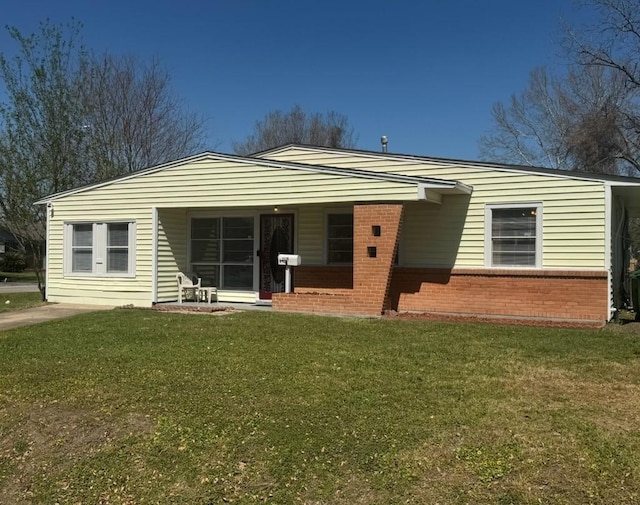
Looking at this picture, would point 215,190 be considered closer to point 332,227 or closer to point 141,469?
point 332,227

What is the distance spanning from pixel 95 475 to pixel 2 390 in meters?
2.55

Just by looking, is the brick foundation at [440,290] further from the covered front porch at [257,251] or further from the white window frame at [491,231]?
the covered front porch at [257,251]

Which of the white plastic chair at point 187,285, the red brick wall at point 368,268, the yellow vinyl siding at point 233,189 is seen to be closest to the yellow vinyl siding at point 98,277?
the yellow vinyl siding at point 233,189

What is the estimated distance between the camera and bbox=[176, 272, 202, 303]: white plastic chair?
580 inches

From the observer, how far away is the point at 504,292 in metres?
12.1

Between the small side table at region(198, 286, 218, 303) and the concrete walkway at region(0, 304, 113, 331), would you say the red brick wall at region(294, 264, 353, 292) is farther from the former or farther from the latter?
the concrete walkway at region(0, 304, 113, 331)

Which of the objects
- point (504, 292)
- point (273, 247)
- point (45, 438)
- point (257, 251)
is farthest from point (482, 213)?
point (45, 438)

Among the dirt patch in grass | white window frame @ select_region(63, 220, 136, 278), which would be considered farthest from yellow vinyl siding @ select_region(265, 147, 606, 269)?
the dirt patch in grass

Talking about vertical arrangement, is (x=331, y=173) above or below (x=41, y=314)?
above

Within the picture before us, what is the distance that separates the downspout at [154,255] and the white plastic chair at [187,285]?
632 millimetres

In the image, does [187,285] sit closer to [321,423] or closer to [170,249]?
[170,249]

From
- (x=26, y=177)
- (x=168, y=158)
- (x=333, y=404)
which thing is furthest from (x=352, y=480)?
(x=168, y=158)

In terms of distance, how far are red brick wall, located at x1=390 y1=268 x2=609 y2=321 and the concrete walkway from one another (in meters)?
7.15

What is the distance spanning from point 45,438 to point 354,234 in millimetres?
7957
